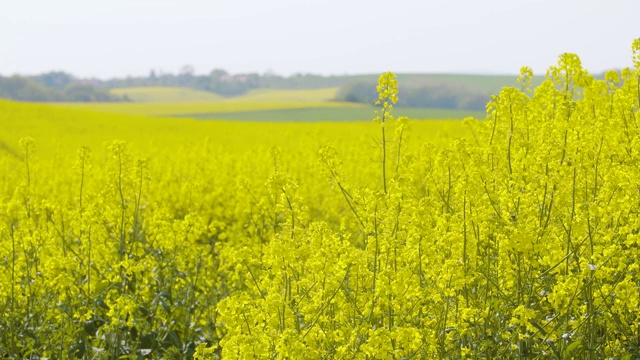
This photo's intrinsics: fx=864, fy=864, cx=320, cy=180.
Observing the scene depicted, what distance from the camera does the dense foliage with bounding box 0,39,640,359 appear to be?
4098mm

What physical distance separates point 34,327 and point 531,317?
3.84 meters

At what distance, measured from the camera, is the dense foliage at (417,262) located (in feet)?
13.4

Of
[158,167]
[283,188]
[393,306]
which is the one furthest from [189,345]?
[158,167]

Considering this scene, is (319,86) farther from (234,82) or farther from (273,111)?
(273,111)

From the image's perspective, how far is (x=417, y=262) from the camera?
4.77 metres

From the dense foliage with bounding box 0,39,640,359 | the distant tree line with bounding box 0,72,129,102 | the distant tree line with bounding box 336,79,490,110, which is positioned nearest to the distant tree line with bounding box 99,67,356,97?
the distant tree line with bounding box 0,72,129,102

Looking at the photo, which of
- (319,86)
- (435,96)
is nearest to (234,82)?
(319,86)

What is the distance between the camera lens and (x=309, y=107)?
62.7 metres

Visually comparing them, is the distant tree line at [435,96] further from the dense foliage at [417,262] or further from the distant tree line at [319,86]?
the dense foliage at [417,262]

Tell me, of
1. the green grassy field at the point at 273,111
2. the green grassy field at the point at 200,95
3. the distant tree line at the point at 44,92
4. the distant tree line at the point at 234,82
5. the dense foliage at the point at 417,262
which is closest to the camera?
the dense foliage at the point at 417,262

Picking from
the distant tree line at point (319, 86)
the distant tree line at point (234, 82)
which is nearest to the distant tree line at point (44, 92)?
the distant tree line at point (319, 86)

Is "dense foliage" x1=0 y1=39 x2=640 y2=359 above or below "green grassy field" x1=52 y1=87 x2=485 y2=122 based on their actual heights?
above

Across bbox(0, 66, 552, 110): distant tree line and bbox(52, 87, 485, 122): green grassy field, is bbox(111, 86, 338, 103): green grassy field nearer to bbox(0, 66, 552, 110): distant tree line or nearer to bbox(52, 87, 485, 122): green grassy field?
bbox(0, 66, 552, 110): distant tree line

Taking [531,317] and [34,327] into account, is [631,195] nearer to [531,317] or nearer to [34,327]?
[531,317]
